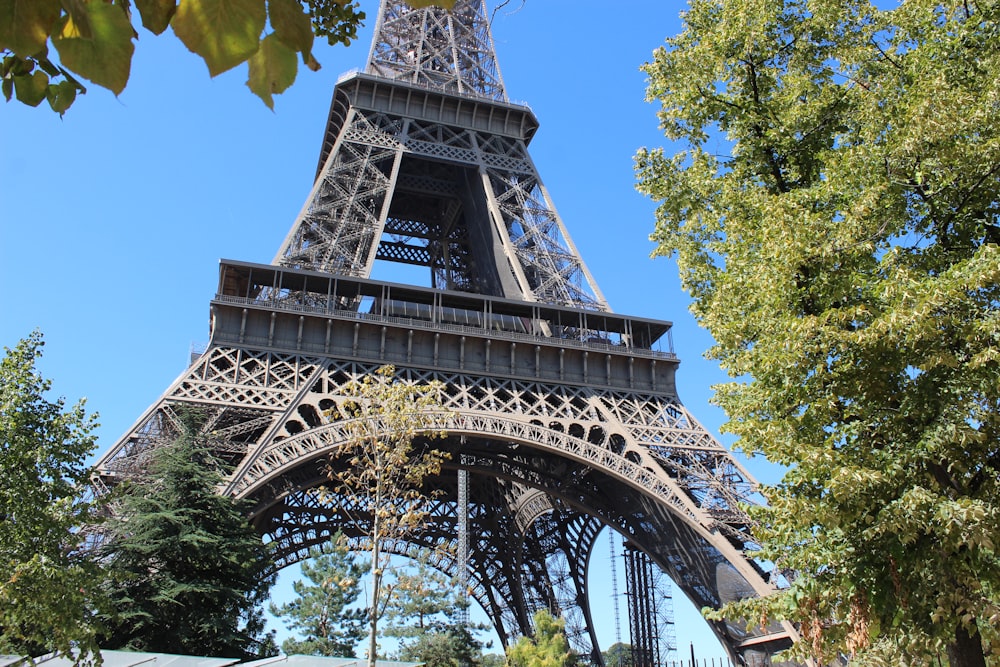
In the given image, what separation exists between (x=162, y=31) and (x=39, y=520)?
16.0m

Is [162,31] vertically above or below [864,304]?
below

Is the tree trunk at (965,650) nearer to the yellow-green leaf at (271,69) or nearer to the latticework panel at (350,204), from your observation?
the yellow-green leaf at (271,69)

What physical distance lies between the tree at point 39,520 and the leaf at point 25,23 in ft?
46.6

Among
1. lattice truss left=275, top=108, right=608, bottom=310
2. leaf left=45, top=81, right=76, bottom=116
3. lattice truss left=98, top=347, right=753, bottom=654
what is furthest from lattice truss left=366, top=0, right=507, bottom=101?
leaf left=45, top=81, right=76, bottom=116

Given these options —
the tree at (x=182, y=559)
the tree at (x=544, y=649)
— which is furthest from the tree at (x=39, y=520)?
the tree at (x=544, y=649)

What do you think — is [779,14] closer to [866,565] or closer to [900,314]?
[900,314]

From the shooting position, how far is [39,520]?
1516 centimetres

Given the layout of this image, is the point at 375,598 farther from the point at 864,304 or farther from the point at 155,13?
the point at 155,13

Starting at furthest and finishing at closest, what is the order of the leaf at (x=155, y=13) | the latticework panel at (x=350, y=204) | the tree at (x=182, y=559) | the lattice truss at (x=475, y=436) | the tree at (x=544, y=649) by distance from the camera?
1. the latticework panel at (x=350, y=204)
2. the tree at (x=544, y=649)
3. the lattice truss at (x=475, y=436)
4. the tree at (x=182, y=559)
5. the leaf at (x=155, y=13)

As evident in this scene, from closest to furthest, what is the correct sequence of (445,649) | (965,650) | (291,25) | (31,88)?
(291,25), (31,88), (965,650), (445,649)

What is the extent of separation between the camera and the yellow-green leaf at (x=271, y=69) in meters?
1.84

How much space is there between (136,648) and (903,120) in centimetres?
1822

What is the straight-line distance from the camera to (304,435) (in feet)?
75.0

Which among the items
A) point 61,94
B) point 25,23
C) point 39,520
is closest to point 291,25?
point 25,23
